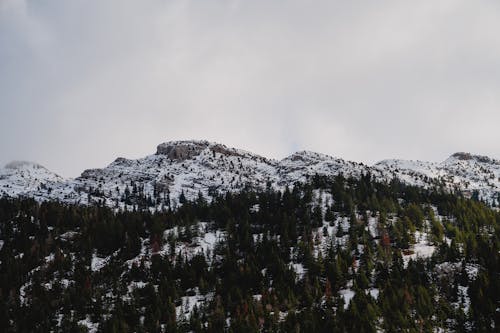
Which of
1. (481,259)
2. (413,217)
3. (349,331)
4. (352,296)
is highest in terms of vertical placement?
(413,217)

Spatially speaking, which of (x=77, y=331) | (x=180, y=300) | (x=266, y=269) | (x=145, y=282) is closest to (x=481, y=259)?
(x=266, y=269)

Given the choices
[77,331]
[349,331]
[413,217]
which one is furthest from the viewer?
[413,217]

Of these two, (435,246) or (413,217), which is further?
(413,217)

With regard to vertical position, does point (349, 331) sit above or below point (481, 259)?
below

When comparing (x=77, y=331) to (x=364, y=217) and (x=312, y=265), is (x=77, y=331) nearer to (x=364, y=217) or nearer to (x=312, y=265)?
(x=312, y=265)

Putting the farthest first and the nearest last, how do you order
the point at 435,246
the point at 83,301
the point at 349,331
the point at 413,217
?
1. the point at 413,217
2. the point at 435,246
3. the point at 83,301
4. the point at 349,331

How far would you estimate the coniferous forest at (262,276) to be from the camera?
398 ft

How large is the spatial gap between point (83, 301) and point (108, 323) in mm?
18697

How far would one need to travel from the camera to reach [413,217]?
19350 cm

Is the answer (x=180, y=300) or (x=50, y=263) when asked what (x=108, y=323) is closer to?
(x=180, y=300)

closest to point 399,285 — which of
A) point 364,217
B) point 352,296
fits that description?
point 352,296

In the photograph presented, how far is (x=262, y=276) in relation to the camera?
150250 millimetres

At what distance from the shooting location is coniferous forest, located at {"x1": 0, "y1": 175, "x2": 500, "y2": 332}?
121188 mm

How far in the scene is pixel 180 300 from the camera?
143m
